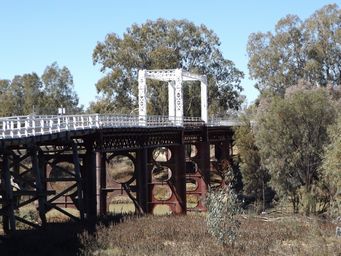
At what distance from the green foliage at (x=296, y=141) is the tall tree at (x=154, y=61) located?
1303 inches

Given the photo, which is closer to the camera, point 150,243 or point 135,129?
point 150,243

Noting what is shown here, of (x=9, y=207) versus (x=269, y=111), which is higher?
(x=269, y=111)

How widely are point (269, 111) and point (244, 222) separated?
15.6 meters

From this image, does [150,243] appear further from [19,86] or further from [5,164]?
[19,86]

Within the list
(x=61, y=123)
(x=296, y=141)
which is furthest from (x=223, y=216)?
(x=296, y=141)

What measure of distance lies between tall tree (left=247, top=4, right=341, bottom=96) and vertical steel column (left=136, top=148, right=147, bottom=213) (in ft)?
130

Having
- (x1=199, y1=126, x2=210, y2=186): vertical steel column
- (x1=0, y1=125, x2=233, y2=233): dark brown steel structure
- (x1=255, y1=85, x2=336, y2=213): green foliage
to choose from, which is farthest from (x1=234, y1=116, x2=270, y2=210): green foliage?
(x1=255, y1=85, x2=336, y2=213): green foliage

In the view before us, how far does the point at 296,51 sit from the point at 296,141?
35331 mm

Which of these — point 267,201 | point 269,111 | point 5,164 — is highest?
point 269,111

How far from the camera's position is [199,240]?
922 inches

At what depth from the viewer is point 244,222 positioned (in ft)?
101

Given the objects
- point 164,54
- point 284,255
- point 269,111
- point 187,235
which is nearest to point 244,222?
point 187,235

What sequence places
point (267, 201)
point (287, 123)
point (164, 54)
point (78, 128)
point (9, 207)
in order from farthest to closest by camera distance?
point (164, 54) → point (267, 201) → point (287, 123) → point (78, 128) → point (9, 207)

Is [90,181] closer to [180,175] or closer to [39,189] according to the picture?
[39,189]
